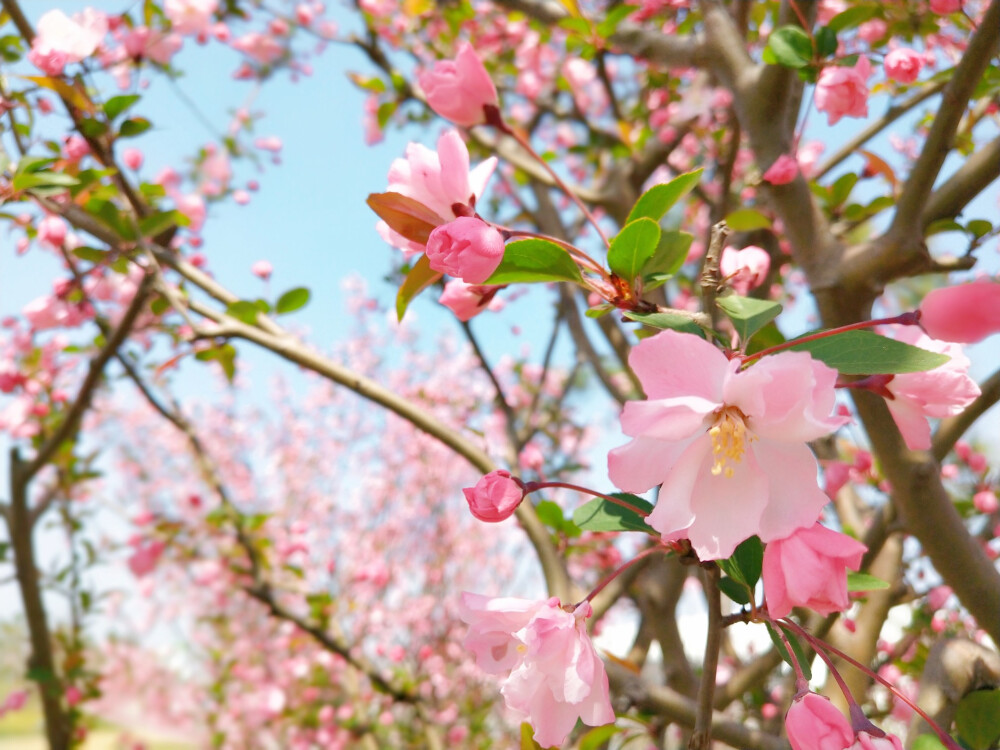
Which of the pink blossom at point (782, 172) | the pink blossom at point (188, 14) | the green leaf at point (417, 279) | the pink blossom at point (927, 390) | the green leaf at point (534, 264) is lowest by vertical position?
the pink blossom at point (927, 390)

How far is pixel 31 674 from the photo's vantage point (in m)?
2.20

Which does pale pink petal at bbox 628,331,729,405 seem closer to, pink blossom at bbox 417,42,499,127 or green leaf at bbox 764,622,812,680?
green leaf at bbox 764,622,812,680

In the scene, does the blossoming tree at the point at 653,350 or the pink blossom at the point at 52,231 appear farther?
the pink blossom at the point at 52,231

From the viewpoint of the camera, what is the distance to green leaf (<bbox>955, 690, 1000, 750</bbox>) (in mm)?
795

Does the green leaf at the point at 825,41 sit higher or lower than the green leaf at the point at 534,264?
higher

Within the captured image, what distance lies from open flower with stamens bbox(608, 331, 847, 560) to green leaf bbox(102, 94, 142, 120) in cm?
121

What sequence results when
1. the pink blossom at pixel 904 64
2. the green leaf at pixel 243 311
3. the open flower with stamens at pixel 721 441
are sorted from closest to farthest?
the open flower with stamens at pixel 721 441, the pink blossom at pixel 904 64, the green leaf at pixel 243 311

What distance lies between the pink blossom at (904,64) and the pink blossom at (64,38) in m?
1.39

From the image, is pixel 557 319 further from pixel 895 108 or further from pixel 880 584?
pixel 880 584

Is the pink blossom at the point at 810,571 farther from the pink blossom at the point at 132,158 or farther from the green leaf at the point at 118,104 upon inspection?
the pink blossom at the point at 132,158

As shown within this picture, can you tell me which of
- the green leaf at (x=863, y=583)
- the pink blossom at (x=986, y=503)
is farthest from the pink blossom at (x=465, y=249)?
the pink blossom at (x=986, y=503)

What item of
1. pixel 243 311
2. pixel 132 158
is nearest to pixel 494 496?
Answer: pixel 243 311

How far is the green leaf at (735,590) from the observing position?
60 cm

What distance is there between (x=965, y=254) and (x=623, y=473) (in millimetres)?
860
